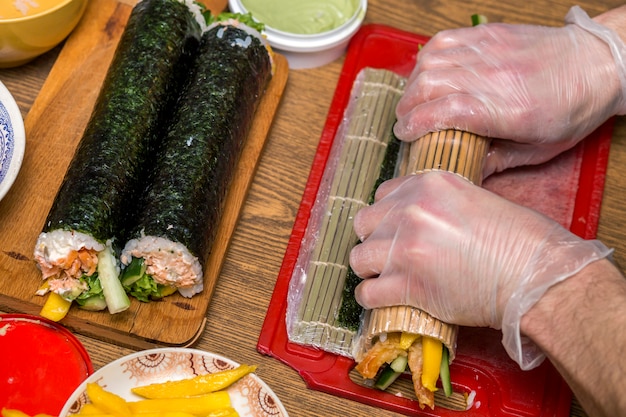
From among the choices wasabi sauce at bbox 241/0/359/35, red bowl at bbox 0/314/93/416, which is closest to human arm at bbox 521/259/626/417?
red bowl at bbox 0/314/93/416

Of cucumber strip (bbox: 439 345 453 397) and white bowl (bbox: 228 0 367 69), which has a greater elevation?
white bowl (bbox: 228 0 367 69)

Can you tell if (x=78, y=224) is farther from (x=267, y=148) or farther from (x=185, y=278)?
(x=267, y=148)

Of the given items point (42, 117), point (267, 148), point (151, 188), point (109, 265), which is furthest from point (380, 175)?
point (42, 117)

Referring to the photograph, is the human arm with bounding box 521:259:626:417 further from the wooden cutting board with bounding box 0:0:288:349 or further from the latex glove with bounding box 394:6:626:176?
the wooden cutting board with bounding box 0:0:288:349

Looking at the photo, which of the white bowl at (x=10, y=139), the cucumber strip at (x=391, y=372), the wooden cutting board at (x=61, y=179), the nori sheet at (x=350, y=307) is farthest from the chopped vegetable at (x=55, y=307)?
the cucumber strip at (x=391, y=372)

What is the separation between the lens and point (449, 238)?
172cm

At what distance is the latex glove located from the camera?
78.7 inches

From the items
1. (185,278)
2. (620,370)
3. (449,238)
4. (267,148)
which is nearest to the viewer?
(620,370)

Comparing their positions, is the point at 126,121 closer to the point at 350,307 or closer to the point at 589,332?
the point at 350,307

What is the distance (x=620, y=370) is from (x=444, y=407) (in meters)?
0.53

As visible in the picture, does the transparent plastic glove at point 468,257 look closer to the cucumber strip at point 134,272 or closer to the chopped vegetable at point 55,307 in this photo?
the cucumber strip at point 134,272

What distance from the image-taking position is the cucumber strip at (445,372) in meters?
1.77

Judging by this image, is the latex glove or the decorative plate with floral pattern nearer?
the decorative plate with floral pattern

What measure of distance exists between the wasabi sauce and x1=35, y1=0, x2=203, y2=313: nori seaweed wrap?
237 millimetres
